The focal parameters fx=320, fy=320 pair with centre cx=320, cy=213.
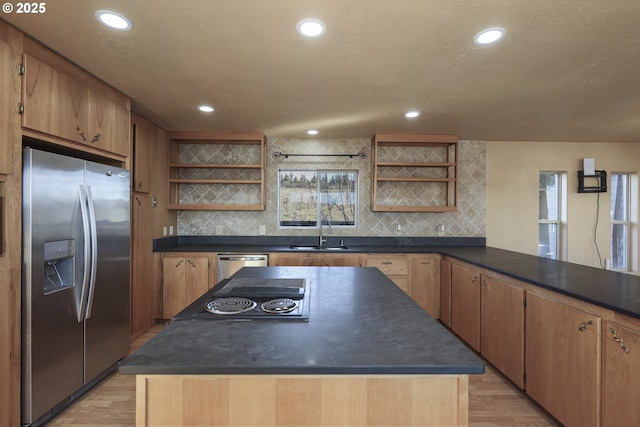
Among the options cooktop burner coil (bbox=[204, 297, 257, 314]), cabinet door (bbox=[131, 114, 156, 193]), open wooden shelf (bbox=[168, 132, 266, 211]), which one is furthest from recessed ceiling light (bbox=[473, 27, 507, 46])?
cabinet door (bbox=[131, 114, 156, 193])

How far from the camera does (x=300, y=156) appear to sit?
14.2 ft

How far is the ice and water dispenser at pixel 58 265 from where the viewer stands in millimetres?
1949

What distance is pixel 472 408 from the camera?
7.16ft

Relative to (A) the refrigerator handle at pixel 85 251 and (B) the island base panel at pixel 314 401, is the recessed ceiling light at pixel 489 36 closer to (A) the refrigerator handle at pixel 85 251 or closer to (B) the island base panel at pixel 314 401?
(B) the island base panel at pixel 314 401

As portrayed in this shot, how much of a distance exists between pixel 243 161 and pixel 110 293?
231cm

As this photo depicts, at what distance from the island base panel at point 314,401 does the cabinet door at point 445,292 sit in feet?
9.31

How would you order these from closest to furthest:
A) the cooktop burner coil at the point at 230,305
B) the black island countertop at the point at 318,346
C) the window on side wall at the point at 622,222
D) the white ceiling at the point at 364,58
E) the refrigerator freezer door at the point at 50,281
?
the black island countertop at the point at 318,346
the cooktop burner coil at the point at 230,305
the white ceiling at the point at 364,58
the refrigerator freezer door at the point at 50,281
the window on side wall at the point at 622,222

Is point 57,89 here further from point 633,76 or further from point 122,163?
point 633,76

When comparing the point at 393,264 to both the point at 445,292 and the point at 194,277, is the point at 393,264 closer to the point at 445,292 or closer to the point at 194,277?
the point at 445,292

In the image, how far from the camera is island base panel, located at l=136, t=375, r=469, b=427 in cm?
91

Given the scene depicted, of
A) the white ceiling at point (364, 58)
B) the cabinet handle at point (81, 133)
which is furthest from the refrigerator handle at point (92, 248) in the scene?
the white ceiling at point (364, 58)

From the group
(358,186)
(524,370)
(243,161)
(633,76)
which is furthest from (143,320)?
(633,76)

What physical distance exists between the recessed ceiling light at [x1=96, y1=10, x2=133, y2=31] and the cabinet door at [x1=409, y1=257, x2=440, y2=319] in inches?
133

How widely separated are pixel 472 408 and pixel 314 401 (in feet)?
5.99
